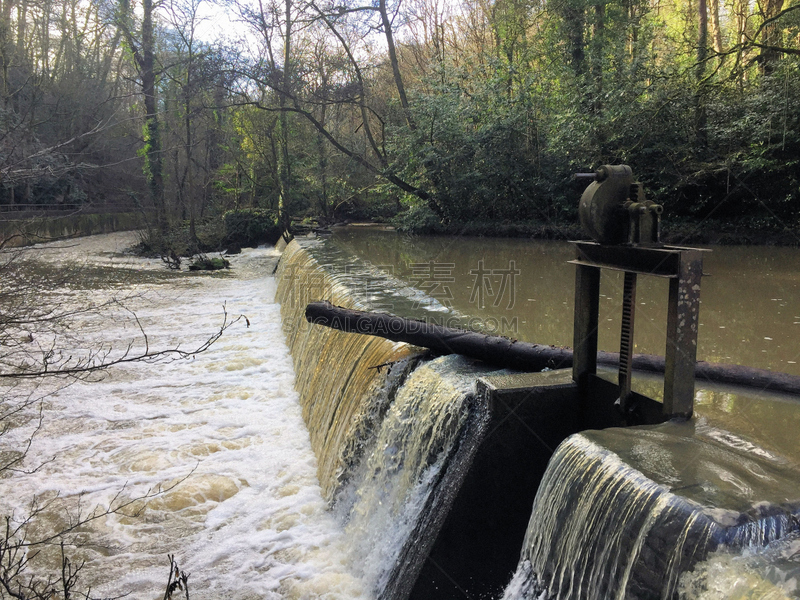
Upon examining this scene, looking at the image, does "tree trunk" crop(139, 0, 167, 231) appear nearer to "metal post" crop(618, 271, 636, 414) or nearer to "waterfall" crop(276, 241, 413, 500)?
"waterfall" crop(276, 241, 413, 500)

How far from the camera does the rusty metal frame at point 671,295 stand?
2.86m

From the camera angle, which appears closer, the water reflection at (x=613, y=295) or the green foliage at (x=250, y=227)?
the water reflection at (x=613, y=295)

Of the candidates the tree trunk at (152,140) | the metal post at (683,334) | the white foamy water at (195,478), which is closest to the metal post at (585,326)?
the metal post at (683,334)

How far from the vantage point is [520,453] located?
11.6 ft

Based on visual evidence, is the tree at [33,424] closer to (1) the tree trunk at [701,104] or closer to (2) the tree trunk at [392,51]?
(1) the tree trunk at [701,104]

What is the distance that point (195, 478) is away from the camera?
18.8 ft

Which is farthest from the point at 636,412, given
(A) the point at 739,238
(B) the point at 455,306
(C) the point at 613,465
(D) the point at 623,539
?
(A) the point at 739,238

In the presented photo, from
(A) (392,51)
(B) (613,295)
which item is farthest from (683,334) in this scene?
(A) (392,51)

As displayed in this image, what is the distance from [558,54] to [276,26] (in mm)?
10068

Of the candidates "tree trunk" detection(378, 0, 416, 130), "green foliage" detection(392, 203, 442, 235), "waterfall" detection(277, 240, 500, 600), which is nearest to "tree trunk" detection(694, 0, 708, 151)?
"green foliage" detection(392, 203, 442, 235)

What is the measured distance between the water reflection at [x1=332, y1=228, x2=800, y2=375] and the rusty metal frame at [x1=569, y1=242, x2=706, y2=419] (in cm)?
280

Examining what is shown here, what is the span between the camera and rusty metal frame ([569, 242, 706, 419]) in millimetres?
2861

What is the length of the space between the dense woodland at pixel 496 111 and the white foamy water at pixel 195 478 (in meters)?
5.14

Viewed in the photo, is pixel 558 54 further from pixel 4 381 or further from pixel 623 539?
pixel 623 539
